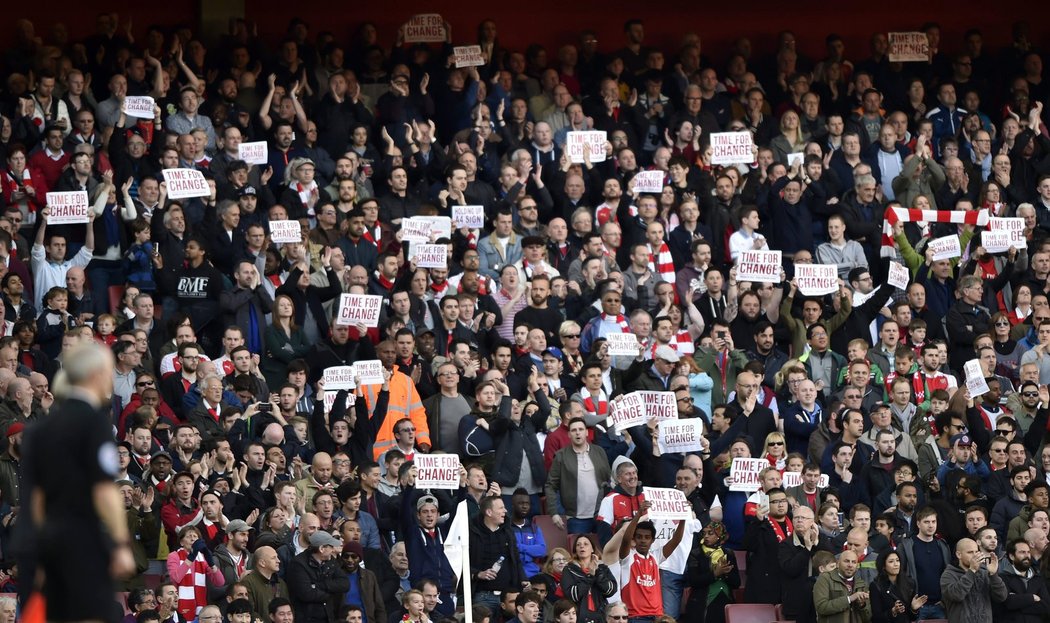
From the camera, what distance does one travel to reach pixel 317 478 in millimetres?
15367

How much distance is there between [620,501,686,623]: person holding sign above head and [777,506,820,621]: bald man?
0.97 metres

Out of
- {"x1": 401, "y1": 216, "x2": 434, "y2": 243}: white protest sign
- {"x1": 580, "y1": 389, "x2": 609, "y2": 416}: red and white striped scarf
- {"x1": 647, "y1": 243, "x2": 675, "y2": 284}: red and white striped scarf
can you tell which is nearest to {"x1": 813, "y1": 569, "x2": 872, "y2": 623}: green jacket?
{"x1": 580, "y1": 389, "x2": 609, "y2": 416}: red and white striped scarf

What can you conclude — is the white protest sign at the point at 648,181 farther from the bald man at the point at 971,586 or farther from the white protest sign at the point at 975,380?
the bald man at the point at 971,586

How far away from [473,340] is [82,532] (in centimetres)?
935

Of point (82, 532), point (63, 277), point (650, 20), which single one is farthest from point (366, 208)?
point (82, 532)

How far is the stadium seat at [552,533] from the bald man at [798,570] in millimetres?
1744

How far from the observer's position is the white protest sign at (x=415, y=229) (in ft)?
59.0

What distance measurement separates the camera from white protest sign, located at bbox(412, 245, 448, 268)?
1775cm

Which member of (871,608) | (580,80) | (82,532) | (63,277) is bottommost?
(871,608)

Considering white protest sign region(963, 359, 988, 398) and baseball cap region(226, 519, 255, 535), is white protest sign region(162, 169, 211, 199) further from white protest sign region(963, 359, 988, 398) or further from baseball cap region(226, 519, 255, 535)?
white protest sign region(963, 359, 988, 398)

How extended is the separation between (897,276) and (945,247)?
2.15ft

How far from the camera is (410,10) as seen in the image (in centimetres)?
2320

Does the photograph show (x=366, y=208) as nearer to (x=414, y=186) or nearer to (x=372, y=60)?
(x=414, y=186)

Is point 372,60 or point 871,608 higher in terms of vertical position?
point 372,60
